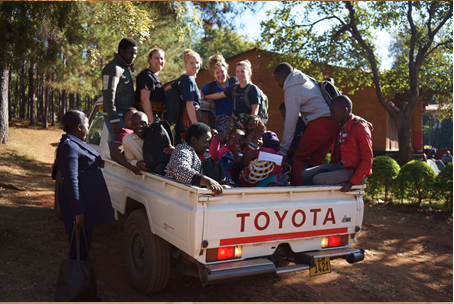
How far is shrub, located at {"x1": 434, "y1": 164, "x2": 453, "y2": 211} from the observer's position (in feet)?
25.3

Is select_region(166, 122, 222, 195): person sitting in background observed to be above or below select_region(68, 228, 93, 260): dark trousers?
above

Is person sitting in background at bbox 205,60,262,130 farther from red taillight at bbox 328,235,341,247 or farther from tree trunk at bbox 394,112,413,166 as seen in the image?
tree trunk at bbox 394,112,413,166

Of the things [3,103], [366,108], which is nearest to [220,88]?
[3,103]

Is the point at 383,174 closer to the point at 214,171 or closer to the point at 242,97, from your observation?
the point at 242,97

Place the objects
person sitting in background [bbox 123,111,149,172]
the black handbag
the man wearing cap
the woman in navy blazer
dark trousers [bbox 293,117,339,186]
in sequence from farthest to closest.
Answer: the man wearing cap, dark trousers [bbox 293,117,339,186], person sitting in background [bbox 123,111,149,172], the woman in navy blazer, the black handbag

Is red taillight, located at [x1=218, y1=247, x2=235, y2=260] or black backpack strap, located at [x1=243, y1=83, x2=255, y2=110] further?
black backpack strap, located at [x1=243, y1=83, x2=255, y2=110]

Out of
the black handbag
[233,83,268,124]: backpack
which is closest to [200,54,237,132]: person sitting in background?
[233,83,268,124]: backpack

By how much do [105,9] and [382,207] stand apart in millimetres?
8621

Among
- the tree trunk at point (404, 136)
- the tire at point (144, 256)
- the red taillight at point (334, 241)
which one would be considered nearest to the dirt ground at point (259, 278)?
the tire at point (144, 256)

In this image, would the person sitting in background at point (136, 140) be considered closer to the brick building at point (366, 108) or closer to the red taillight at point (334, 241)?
the red taillight at point (334, 241)

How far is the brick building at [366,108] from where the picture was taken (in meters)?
17.8

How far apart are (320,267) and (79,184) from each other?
2370 millimetres

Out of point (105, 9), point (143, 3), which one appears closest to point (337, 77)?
point (143, 3)

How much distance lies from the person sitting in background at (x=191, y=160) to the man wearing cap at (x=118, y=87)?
55.8 inches
